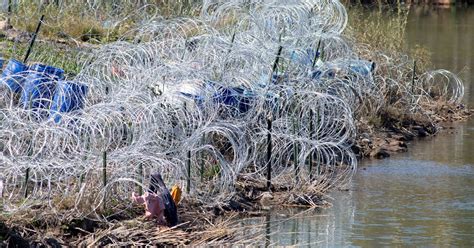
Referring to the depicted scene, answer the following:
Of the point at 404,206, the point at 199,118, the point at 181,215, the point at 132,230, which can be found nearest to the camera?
the point at 132,230

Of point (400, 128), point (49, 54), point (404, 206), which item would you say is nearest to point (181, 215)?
point (404, 206)

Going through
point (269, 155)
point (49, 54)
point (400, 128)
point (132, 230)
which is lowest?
point (132, 230)

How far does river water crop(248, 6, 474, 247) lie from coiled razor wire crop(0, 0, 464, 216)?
503 millimetres

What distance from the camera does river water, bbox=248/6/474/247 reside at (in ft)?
40.5

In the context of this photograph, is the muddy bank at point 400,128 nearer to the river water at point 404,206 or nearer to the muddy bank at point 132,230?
the river water at point 404,206

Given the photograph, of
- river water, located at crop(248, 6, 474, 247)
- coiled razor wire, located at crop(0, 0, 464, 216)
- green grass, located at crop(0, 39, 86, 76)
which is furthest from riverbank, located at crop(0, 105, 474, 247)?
green grass, located at crop(0, 39, 86, 76)

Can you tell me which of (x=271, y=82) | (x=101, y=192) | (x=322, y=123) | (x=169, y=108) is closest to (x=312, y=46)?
(x=271, y=82)

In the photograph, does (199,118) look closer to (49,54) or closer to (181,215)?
(181,215)

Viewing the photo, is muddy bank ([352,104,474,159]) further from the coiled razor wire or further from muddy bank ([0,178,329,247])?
muddy bank ([0,178,329,247])

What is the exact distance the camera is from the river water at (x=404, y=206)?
1234 centimetres

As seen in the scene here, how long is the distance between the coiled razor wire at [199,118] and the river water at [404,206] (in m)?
0.50

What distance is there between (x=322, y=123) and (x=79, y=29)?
860 cm

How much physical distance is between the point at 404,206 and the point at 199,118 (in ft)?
8.15

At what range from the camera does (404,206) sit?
13.8 meters
